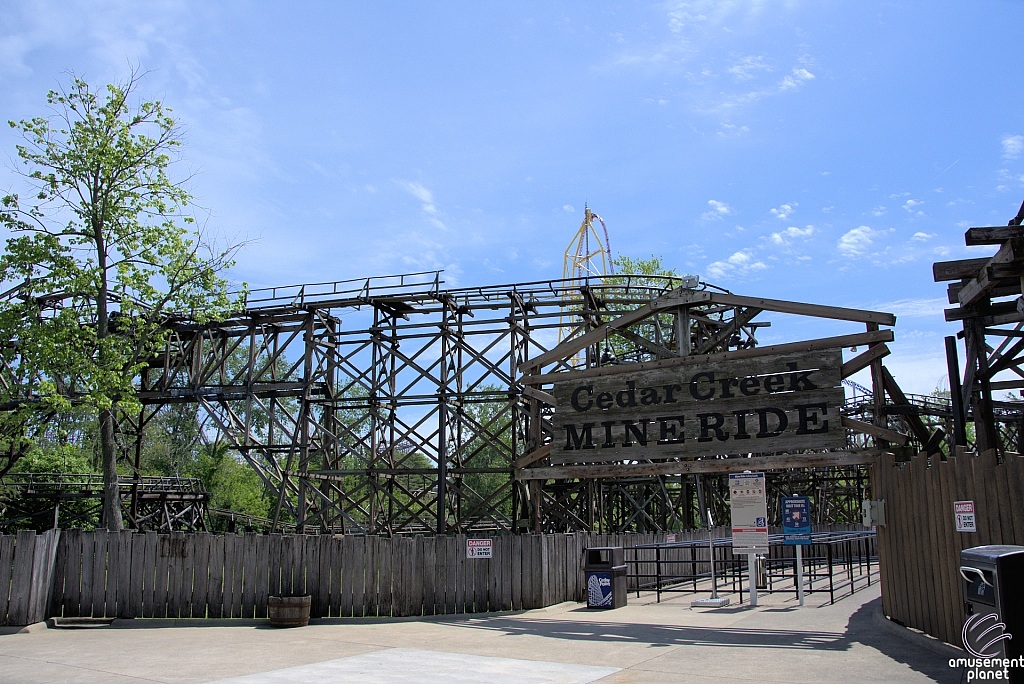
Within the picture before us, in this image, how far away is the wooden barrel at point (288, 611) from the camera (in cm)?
1280

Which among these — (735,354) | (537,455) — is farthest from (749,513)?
(537,455)

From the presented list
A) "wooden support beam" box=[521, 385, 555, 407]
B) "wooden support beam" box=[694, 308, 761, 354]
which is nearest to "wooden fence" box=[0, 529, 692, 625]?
"wooden support beam" box=[521, 385, 555, 407]

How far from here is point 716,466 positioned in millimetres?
12867

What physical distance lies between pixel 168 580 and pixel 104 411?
8538 mm

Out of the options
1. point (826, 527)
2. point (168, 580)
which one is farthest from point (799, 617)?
point (826, 527)

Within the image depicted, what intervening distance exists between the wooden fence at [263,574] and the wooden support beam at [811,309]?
5511mm

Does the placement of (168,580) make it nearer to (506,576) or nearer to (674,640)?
(506,576)

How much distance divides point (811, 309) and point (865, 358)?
4.03 ft

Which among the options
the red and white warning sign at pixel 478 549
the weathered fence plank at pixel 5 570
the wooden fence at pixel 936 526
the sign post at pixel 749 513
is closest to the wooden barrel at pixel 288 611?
the red and white warning sign at pixel 478 549

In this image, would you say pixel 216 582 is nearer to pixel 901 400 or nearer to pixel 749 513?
pixel 749 513

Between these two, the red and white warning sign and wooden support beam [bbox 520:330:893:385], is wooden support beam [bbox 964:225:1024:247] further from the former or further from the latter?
the red and white warning sign

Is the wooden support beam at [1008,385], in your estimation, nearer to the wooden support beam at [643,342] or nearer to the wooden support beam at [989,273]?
the wooden support beam at [989,273]

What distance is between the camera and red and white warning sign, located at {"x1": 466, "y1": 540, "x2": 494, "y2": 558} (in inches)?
552

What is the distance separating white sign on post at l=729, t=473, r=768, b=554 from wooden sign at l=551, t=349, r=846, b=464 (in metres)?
0.78
